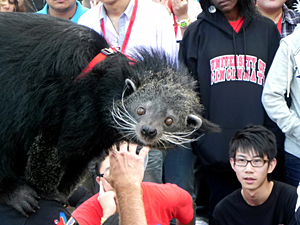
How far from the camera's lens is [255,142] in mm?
3312

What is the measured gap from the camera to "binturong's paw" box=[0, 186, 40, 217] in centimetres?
236

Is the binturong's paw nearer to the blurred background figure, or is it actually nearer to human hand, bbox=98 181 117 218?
human hand, bbox=98 181 117 218

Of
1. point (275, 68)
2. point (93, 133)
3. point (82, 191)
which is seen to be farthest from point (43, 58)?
point (275, 68)

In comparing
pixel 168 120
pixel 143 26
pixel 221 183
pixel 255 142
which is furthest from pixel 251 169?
pixel 143 26

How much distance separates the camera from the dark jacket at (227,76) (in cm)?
348

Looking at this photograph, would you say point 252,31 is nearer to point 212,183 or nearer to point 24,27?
point 212,183

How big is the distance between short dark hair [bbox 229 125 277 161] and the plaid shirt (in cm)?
98

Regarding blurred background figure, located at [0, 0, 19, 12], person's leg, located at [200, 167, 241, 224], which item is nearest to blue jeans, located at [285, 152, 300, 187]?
person's leg, located at [200, 167, 241, 224]

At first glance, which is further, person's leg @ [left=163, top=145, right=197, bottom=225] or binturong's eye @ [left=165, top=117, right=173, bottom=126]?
person's leg @ [left=163, top=145, right=197, bottom=225]

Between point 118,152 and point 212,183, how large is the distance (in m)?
1.36

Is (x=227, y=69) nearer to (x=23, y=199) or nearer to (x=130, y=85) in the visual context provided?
(x=130, y=85)

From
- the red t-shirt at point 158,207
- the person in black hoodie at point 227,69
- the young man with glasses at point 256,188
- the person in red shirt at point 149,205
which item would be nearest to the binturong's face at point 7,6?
the person in black hoodie at point 227,69

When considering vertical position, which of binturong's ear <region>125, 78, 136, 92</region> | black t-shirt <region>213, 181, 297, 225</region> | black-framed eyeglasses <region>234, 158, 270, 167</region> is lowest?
black t-shirt <region>213, 181, 297, 225</region>

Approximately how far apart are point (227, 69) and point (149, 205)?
1.11 metres
